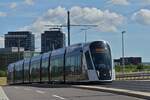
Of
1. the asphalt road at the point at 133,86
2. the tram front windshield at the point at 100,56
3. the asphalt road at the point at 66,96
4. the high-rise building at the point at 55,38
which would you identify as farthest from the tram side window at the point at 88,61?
the high-rise building at the point at 55,38

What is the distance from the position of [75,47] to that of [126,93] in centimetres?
1825

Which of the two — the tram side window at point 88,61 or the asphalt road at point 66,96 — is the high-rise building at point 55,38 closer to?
the tram side window at point 88,61

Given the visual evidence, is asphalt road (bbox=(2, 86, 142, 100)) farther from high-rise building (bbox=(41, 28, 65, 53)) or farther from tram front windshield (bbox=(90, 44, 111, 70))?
high-rise building (bbox=(41, 28, 65, 53))

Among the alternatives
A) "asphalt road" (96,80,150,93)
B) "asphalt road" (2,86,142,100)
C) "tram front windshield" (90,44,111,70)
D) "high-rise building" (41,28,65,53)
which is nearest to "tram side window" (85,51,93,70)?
"tram front windshield" (90,44,111,70)

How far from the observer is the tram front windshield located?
43.2 meters

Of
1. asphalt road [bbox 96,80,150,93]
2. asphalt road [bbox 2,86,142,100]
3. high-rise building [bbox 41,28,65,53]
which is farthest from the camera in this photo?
high-rise building [bbox 41,28,65,53]

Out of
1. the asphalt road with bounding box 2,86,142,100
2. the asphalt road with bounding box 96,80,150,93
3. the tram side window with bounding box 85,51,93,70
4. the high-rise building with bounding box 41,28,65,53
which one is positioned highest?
the high-rise building with bounding box 41,28,65,53

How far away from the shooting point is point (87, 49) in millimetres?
43469

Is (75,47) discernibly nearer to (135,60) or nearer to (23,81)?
(23,81)

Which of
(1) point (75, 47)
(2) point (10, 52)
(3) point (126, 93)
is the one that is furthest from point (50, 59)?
(2) point (10, 52)

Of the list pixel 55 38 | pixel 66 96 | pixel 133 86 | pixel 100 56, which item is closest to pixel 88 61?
pixel 100 56

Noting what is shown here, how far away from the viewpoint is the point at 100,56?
4334cm

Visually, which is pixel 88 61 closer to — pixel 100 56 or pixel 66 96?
pixel 100 56

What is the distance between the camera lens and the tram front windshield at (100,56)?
43219 millimetres
